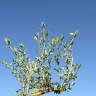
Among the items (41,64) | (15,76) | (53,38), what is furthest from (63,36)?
(15,76)

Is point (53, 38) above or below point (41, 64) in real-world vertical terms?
above

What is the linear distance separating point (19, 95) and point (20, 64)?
332 centimetres

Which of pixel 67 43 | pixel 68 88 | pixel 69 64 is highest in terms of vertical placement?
pixel 67 43

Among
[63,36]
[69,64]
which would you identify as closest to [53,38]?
[63,36]

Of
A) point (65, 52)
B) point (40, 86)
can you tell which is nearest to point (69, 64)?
point (65, 52)

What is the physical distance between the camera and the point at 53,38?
3453cm

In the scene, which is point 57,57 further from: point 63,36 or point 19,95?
point 19,95

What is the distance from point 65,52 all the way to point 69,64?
142cm

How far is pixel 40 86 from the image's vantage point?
33.8m

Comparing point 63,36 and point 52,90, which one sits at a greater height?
point 63,36

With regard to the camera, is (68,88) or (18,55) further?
(18,55)

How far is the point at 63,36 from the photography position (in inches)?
1347

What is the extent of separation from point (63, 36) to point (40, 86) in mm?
5774

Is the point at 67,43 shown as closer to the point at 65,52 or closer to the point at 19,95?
the point at 65,52
